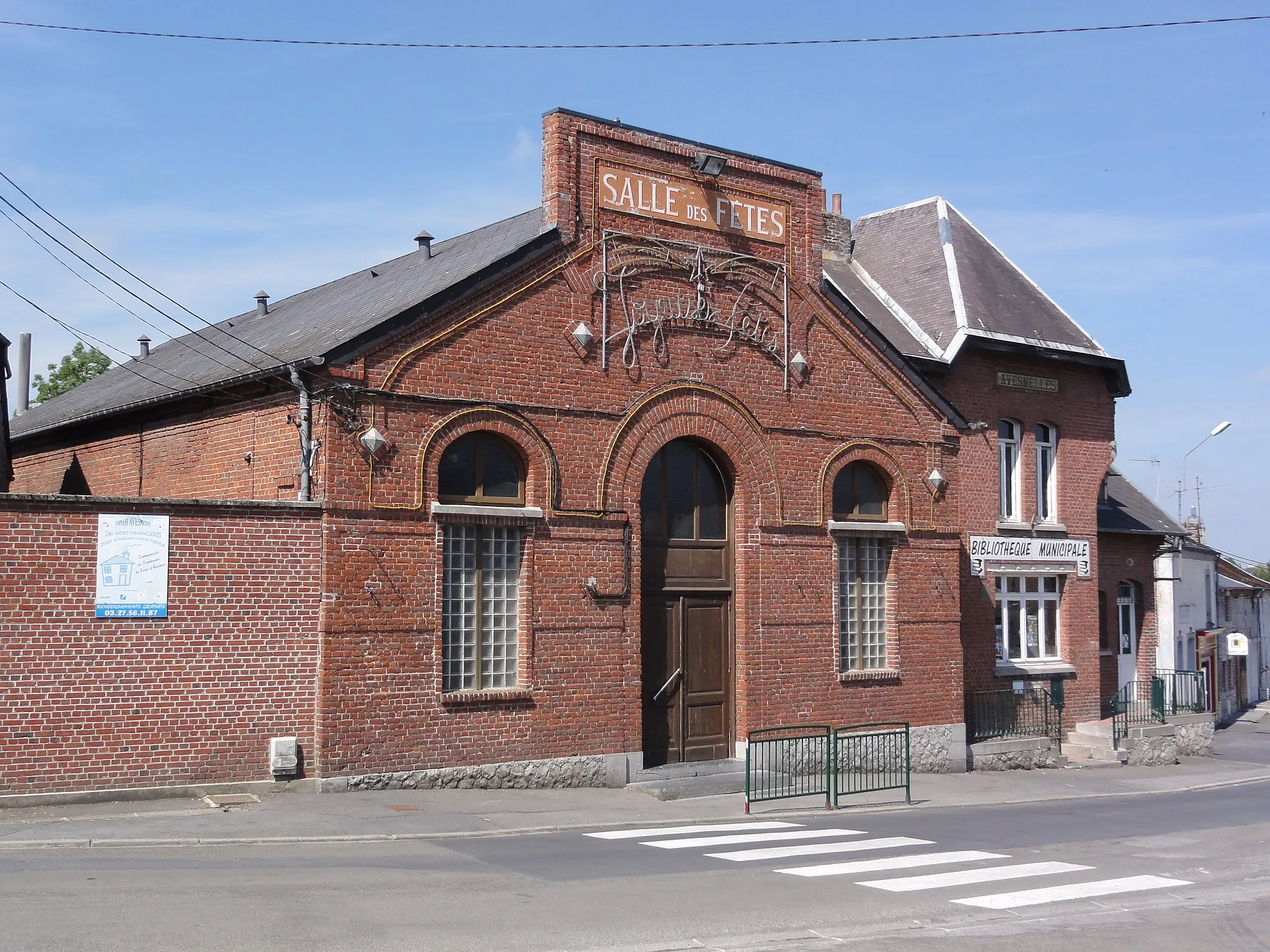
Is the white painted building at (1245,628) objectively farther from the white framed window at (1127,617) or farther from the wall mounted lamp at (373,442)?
the wall mounted lamp at (373,442)

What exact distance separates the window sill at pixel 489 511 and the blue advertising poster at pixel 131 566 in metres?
3.29

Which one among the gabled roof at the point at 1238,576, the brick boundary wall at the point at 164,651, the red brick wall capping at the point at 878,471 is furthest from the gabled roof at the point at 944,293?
the gabled roof at the point at 1238,576

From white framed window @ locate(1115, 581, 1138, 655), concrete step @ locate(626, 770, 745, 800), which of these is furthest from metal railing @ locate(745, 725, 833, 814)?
white framed window @ locate(1115, 581, 1138, 655)

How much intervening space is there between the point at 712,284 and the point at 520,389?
380 cm

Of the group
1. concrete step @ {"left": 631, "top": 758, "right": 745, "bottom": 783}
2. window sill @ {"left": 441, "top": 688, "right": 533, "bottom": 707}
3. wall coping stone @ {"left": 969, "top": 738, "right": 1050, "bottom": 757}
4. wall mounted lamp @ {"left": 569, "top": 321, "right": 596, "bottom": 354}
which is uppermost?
wall mounted lamp @ {"left": 569, "top": 321, "right": 596, "bottom": 354}

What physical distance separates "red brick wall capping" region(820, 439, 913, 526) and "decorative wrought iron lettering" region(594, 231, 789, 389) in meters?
1.57

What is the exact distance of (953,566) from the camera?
2180 cm

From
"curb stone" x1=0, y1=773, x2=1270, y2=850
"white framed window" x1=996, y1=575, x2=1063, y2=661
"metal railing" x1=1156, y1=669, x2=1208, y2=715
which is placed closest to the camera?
"curb stone" x1=0, y1=773, x2=1270, y2=850

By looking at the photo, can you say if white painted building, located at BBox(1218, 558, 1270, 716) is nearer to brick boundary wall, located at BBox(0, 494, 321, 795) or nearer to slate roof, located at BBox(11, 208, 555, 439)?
slate roof, located at BBox(11, 208, 555, 439)

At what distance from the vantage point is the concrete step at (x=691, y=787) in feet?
56.3

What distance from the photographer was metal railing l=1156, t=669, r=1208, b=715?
27.9 m

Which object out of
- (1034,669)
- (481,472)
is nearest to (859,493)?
(1034,669)

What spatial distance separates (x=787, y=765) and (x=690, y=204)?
818 centimetres

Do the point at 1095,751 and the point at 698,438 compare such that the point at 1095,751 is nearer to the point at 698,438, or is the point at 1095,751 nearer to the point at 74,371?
the point at 698,438
